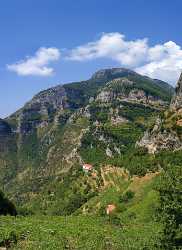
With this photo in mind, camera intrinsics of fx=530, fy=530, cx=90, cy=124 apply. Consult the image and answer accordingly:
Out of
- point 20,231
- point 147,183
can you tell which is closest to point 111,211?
point 147,183

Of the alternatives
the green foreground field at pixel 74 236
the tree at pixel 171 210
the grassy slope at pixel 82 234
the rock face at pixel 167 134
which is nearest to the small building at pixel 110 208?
the rock face at pixel 167 134

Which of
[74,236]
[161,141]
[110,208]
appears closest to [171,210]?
[74,236]

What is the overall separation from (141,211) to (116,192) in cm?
3870

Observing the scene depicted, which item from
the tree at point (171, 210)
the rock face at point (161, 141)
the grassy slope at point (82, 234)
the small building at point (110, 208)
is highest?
the rock face at point (161, 141)

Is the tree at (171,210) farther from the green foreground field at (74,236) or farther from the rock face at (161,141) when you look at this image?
the rock face at (161,141)

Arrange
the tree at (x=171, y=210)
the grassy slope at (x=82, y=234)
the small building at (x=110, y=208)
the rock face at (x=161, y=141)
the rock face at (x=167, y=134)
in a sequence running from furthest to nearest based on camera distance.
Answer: the rock face at (x=167, y=134) < the rock face at (x=161, y=141) < the small building at (x=110, y=208) < the grassy slope at (x=82, y=234) < the tree at (x=171, y=210)

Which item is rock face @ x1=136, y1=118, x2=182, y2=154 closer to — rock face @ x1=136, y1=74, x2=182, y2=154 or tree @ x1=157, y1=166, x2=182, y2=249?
rock face @ x1=136, y1=74, x2=182, y2=154

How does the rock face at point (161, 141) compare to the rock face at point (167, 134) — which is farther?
the rock face at point (167, 134)

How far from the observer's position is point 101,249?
54.5 m

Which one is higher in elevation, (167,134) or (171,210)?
(167,134)

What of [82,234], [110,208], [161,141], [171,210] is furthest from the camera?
[161,141]

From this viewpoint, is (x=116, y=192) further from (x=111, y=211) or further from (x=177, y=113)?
(x=177, y=113)

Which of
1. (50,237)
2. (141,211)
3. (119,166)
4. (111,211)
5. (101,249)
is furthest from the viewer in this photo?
(119,166)

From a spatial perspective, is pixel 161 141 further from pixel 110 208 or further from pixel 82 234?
pixel 82 234
